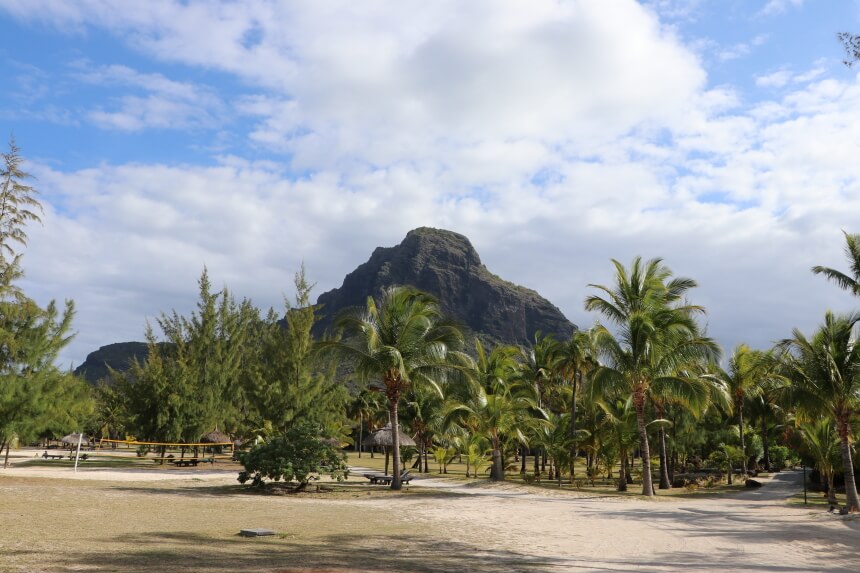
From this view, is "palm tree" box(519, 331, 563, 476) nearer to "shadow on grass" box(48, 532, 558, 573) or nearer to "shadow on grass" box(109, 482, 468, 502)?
"shadow on grass" box(109, 482, 468, 502)

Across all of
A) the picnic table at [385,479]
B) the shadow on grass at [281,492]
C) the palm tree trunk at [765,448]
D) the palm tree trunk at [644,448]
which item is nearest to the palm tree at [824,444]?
the palm tree trunk at [644,448]

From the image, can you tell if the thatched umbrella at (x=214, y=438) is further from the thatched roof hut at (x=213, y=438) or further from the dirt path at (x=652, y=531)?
the dirt path at (x=652, y=531)

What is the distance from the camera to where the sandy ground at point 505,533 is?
9.38m

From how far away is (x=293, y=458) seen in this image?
2056 centimetres

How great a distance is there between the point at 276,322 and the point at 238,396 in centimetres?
614

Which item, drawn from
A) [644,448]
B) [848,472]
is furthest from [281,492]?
[848,472]

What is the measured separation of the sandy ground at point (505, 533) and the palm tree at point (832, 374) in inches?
107

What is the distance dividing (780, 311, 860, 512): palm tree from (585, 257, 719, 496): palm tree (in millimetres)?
3543

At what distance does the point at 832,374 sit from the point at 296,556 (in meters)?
16.3

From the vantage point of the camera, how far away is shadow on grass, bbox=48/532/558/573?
8430mm

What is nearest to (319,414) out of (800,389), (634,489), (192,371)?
(192,371)

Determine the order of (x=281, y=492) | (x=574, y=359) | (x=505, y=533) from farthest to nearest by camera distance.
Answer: (x=574, y=359) < (x=281, y=492) < (x=505, y=533)

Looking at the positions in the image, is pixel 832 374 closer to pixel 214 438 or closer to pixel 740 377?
pixel 740 377

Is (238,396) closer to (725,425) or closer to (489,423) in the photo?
(489,423)
